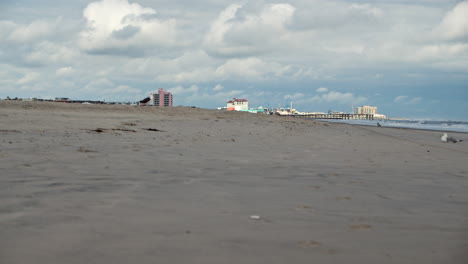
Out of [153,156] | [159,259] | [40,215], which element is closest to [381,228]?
[159,259]

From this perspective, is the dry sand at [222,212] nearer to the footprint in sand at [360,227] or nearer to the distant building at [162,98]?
the footprint in sand at [360,227]

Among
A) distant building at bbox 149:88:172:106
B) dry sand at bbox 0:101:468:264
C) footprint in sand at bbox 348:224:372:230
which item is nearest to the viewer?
dry sand at bbox 0:101:468:264

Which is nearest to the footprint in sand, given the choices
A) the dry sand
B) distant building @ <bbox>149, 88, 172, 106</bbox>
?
the dry sand

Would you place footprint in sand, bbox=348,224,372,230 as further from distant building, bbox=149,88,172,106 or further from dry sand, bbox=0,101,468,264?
distant building, bbox=149,88,172,106

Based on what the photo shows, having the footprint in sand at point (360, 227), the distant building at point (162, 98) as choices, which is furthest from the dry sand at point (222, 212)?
the distant building at point (162, 98)

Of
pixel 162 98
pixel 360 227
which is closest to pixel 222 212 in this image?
pixel 360 227

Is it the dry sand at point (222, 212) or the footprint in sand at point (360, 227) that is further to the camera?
the footprint in sand at point (360, 227)

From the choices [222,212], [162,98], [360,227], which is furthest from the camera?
[162,98]

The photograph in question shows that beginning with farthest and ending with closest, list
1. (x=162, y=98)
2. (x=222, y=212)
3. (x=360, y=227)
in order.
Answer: (x=162, y=98) → (x=222, y=212) → (x=360, y=227)

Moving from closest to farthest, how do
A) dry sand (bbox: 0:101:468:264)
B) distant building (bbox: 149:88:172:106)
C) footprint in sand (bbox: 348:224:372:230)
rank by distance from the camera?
dry sand (bbox: 0:101:468:264), footprint in sand (bbox: 348:224:372:230), distant building (bbox: 149:88:172:106)

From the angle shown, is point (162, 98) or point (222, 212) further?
point (162, 98)

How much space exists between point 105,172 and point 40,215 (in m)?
2.47

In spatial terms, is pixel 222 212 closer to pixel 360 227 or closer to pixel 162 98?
pixel 360 227

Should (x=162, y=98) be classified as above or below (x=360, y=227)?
above
